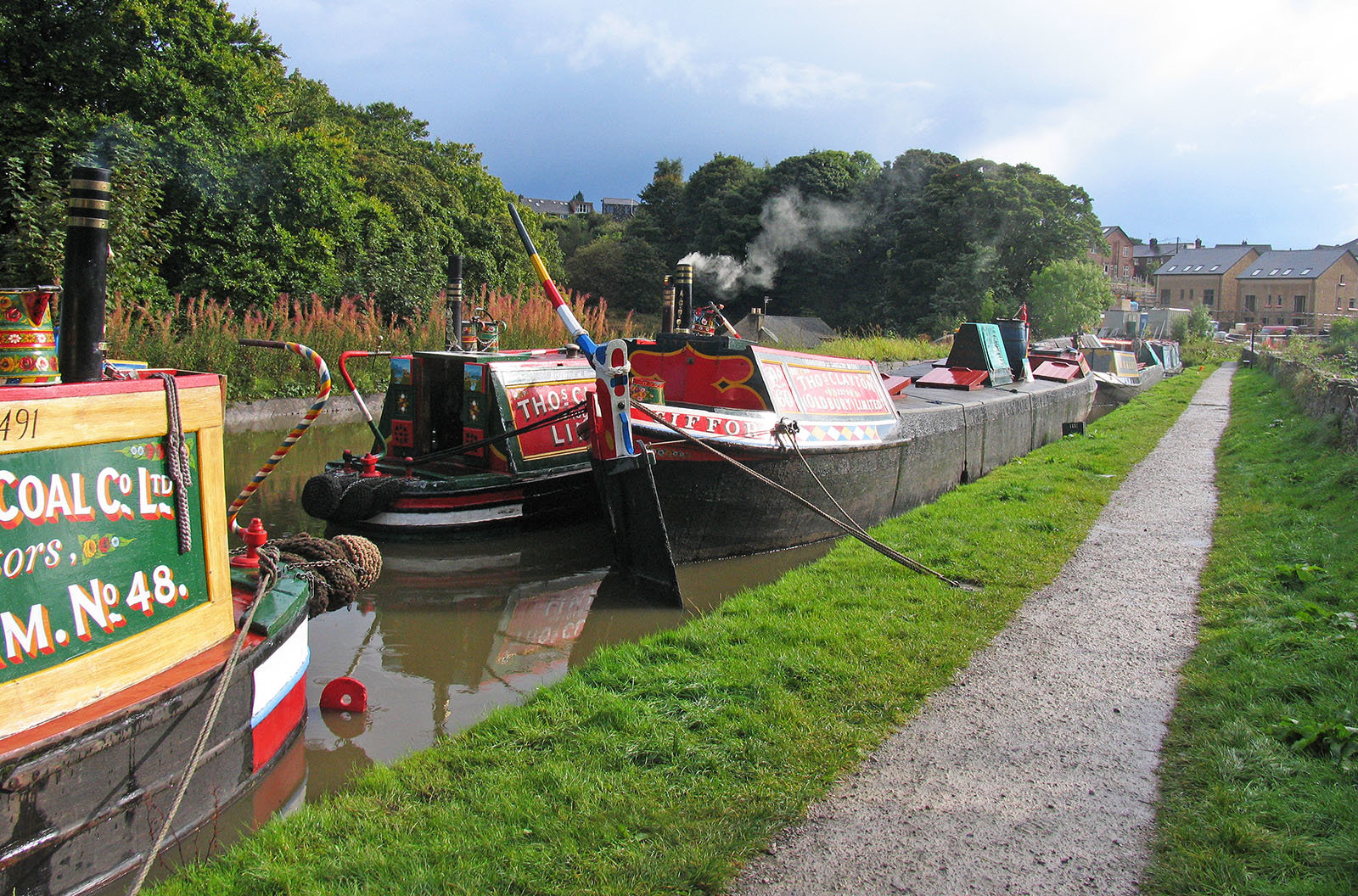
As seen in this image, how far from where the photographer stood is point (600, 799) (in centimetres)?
337

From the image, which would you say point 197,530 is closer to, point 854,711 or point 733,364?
point 854,711

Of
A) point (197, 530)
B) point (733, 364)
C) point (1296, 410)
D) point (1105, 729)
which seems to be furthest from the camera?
point (1296, 410)

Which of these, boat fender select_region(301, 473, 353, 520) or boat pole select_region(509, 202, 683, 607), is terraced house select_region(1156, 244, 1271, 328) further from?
boat fender select_region(301, 473, 353, 520)

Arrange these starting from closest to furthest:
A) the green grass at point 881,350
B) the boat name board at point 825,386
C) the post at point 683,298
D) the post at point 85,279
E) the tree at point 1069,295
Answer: the post at point 85,279
the boat name board at point 825,386
the post at point 683,298
the green grass at point 881,350
the tree at point 1069,295

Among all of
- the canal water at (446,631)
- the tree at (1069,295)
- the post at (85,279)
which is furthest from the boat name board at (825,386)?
the tree at (1069,295)

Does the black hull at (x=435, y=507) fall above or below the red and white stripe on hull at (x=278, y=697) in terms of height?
above

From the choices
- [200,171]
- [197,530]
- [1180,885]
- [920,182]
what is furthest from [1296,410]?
[920,182]

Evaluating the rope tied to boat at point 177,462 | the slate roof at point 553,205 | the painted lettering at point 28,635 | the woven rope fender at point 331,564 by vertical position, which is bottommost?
the woven rope fender at point 331,564

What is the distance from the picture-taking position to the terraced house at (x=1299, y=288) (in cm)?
7012

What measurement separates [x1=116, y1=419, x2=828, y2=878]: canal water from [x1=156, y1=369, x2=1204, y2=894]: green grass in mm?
612

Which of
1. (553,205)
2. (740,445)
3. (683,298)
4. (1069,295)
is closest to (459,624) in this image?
(740,445)

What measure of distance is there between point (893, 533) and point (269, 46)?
17827 millimetres

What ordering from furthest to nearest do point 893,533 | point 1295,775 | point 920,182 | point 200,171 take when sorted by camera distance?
point 920,182 → point 200,171 → point 893,533 → point 1295,775

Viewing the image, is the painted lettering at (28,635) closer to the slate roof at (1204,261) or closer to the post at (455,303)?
the post at (455,303)
